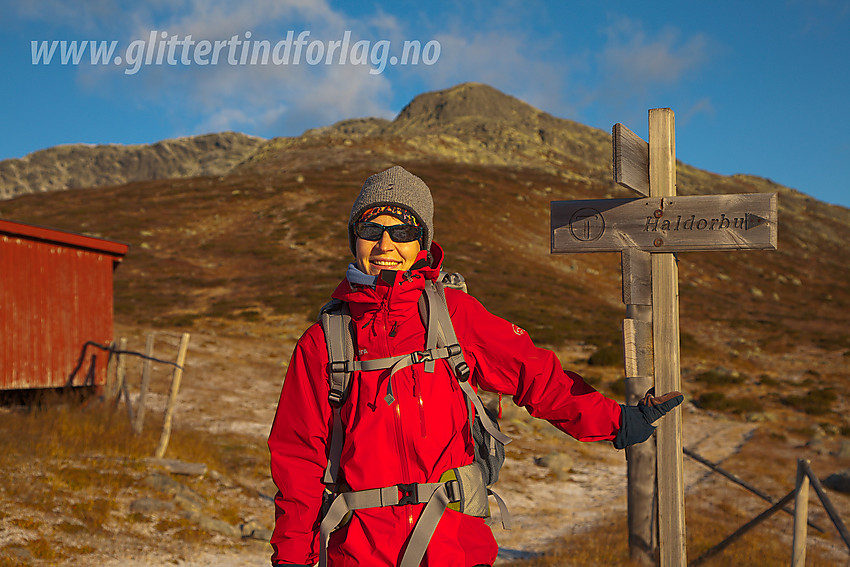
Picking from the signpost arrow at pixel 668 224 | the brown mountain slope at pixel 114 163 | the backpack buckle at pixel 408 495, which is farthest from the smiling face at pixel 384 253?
the brown mountain slope at pixel 114 163

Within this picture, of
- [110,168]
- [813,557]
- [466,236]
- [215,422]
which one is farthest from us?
[110,168]

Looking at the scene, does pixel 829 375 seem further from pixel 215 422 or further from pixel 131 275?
pixel 131 275

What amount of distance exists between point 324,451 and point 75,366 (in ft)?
40.7

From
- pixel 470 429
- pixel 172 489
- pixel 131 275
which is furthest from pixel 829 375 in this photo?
pixel 131 275

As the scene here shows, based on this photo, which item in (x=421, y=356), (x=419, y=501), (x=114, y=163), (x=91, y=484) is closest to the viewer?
(x=419, y=501)

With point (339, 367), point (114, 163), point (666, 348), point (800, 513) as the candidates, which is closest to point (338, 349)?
point (339, 367)

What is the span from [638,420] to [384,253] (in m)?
1.22

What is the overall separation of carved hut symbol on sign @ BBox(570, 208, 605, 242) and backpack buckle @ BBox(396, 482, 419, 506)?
76.0 inches

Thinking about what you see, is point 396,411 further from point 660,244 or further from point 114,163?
point 114,163

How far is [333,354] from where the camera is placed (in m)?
2.25

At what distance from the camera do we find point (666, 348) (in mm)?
3396

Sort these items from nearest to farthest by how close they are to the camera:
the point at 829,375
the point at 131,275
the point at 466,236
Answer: the point at 829,375, the point at 131,275, the point at 466,236

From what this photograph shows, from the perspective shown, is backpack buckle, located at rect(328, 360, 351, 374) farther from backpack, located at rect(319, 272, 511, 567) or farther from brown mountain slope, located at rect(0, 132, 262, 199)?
brown mountain slope, located at rect(0, 132, 262, 199)

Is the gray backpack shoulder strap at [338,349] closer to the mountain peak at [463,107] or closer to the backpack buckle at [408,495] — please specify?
the backpack buckle at [408,495]
